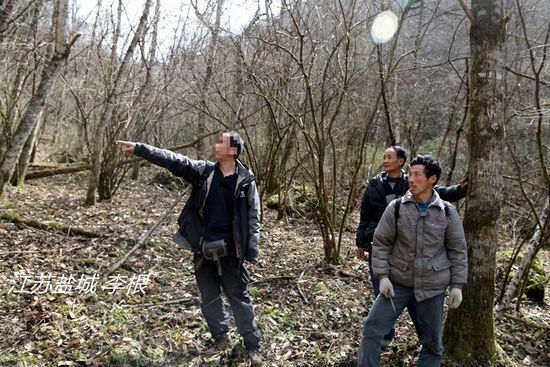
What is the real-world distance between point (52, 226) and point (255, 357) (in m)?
4.08

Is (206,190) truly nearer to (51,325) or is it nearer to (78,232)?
(51,325)

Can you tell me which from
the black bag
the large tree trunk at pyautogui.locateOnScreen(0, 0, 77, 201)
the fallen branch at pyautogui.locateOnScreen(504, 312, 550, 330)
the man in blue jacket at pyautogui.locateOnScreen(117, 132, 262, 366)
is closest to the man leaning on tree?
the man in blue jacket at pyautogui.locateOnScreen(117, 132, 262, 366)

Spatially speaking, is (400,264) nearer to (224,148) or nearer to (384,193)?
(384,193)

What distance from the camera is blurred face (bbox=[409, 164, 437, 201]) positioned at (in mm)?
2779

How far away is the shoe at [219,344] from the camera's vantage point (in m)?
3.37

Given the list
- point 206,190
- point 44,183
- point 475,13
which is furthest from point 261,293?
point 44,183

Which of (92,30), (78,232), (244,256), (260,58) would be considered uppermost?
(92,30)

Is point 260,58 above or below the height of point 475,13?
above

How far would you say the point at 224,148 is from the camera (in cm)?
321

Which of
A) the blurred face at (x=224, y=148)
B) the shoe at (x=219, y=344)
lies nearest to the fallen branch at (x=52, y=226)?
the shoe at (x=219, y=344)

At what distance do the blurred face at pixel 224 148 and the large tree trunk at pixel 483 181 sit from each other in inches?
84.1

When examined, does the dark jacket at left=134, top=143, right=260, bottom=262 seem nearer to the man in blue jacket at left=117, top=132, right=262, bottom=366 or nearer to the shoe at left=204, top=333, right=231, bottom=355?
the man in blue jacket at left=117, top=132, right=262, bottom=366

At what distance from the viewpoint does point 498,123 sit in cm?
322

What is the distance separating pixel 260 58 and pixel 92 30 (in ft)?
12.7
